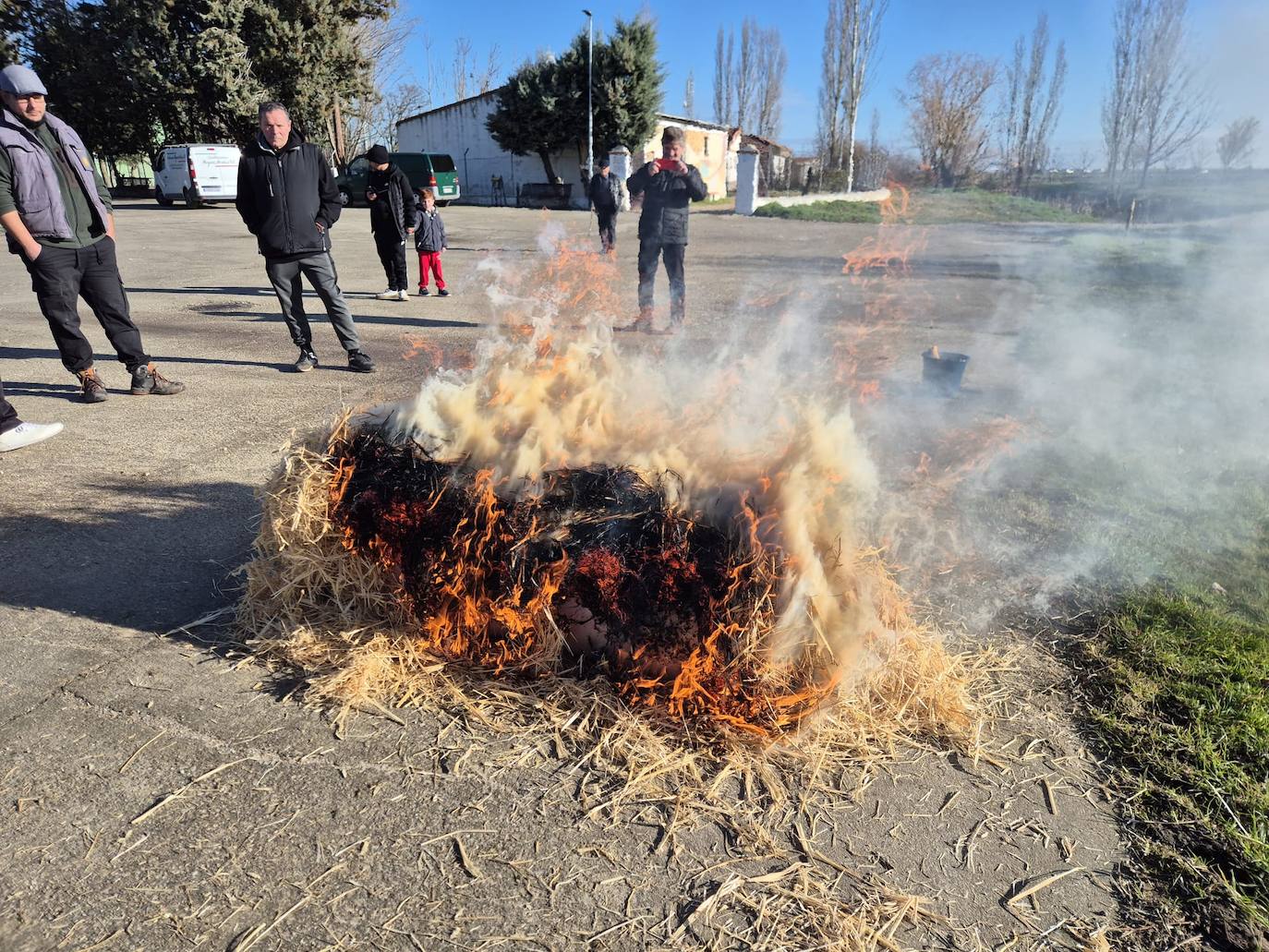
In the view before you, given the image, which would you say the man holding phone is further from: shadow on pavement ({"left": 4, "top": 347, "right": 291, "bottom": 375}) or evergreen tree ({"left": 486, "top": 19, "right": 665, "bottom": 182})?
evergreen tree ({"left": 486, "top": 19, "right": 665, "bottom": 182})

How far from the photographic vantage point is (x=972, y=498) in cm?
484

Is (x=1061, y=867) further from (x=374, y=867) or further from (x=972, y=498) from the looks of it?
(x=972, y=498)

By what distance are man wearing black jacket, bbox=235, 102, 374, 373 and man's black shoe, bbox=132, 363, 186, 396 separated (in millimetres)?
1128

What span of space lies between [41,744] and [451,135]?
153ft

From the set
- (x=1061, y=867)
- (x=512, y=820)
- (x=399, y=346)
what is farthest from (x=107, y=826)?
(x=399, y=346)

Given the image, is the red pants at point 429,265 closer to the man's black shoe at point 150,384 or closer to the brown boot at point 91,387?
the man's black shoe at point 150,384

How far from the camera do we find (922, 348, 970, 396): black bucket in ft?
20.5

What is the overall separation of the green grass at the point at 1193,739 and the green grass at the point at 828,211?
2567 centimetres

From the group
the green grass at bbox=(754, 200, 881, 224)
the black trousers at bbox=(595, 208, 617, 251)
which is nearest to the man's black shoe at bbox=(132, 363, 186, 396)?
the black trousers at bbox=(595, 208, 617, 251)

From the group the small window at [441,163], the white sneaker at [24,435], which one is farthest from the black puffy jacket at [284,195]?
the small window at [441,163]

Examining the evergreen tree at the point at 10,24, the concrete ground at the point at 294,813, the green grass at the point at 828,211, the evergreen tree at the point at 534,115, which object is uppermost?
the evergreen tree at the point at 10,24

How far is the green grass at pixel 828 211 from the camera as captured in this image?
92.1 ft

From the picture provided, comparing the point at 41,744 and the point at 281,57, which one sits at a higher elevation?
the point at 281,57

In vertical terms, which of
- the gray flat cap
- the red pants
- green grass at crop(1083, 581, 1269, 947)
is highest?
the gray flat cap
